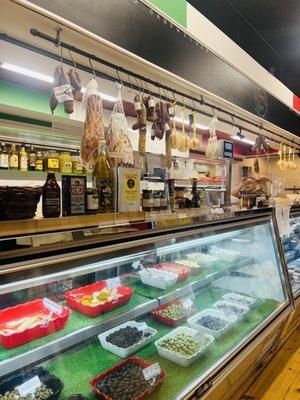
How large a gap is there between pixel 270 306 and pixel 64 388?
1.76 meters

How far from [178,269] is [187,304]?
28 centimetres

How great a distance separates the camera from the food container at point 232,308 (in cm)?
234

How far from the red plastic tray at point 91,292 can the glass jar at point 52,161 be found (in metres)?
2.55

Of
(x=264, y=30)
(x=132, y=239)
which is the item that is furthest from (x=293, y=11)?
(x=132, y=239)

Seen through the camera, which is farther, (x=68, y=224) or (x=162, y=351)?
(x=162, y=351)

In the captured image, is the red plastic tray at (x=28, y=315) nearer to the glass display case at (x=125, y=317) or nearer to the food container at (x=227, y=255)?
the glass display case at (x=125, y=317)

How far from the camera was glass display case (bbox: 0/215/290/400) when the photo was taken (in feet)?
4.28

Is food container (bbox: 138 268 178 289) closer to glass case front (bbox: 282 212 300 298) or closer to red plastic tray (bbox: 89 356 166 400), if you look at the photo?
red plastic tray (bbox: 89 356 166 400)

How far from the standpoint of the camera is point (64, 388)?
1.47m

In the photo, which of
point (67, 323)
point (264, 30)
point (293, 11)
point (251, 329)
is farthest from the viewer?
point (264, 30)

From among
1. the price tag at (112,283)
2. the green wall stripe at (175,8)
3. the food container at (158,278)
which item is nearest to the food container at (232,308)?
the food container at (158,278)

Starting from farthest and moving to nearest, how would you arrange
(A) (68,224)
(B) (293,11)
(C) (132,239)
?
(B) (293,11)
(C) (132,239)
(A) (68,224)

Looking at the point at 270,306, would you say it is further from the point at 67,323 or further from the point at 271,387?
the point at 67,323

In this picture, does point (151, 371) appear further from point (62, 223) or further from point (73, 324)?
point (62, 223)
